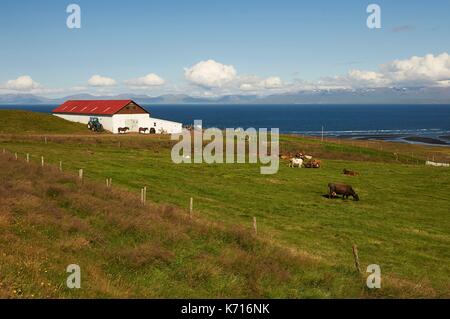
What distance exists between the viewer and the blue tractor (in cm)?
8688

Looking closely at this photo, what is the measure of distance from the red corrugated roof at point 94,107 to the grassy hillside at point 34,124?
4387mm

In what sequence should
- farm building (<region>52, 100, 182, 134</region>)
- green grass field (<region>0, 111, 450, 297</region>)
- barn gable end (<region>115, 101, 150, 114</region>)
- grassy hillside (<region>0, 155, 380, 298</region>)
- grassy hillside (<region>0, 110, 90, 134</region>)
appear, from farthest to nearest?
barn gable end (<region>115, 101, 150, 114</region>) < farm building (<region>52, 100, 182, 134</region>) < grassy hillside (<region>0, 110, 90, 134</region>) < green grass field (<region>0, 111, 450, 297</region>) < grassy hillside (<region>0, 155, 380, 298</region>)

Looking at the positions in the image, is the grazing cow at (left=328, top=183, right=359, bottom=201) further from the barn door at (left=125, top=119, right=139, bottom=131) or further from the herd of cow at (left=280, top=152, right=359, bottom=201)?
the barn door at (left=125, top=119, right=139, bottom=131)

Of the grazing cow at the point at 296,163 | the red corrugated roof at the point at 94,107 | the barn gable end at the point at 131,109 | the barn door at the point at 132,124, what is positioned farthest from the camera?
the barn door at the point at 132,124

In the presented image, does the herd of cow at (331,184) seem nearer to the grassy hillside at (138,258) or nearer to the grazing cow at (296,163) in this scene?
the grazing cow at (296,163)

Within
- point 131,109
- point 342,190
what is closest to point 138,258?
point 342,190

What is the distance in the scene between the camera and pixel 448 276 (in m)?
21.8

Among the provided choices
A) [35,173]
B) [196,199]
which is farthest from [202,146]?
[35,173]

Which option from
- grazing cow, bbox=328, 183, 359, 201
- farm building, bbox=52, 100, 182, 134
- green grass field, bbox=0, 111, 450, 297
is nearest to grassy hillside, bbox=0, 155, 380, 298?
green grass field, bbox=0, 111, 450, 297

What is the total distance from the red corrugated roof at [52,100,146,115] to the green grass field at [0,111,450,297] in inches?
766

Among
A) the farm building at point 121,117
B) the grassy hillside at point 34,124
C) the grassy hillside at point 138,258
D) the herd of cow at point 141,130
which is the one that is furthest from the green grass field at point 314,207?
the farm building at point 121,117

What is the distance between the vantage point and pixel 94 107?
94688 millimetres

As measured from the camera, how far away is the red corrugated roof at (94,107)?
89062 mm

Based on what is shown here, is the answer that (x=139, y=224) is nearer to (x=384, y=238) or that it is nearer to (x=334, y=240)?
(x=334, y=240)
